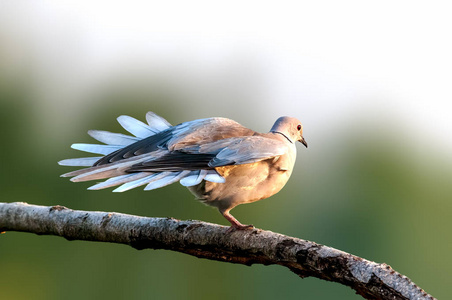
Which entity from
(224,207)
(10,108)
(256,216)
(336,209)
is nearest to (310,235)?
(336,209)

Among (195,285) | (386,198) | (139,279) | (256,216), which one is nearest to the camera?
(139,279)

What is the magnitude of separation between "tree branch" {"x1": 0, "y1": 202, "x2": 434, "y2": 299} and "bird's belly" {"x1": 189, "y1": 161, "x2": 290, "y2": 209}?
0.16 meters

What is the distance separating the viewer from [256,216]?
60.4ft

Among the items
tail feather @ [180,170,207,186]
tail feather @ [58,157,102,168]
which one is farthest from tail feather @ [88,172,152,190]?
tail feather @ [58,157,102,168]

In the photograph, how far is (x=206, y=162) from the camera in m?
2.76

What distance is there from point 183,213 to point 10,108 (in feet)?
15.3

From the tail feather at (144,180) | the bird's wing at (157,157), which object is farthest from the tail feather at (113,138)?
the tail feather at (144,180)

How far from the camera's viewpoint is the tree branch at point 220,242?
7.68 ft

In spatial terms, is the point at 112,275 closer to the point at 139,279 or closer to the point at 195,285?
the point at 139,279

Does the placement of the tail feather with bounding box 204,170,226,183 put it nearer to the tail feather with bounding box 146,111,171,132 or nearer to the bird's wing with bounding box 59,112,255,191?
the bird's wing with bounding box 59,112,255,191

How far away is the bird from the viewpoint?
270cm

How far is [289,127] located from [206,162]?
0.90 metres

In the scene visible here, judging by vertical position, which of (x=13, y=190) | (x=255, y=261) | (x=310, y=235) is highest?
(x=255, y=261)

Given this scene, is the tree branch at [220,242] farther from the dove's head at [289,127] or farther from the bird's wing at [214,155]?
the dove's head at [289,127]
